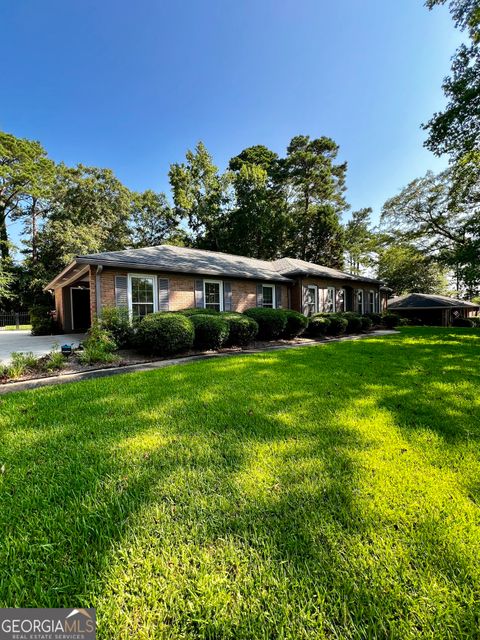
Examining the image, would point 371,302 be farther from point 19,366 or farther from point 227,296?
point 19,366

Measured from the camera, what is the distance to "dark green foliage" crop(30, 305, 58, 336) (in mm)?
14211

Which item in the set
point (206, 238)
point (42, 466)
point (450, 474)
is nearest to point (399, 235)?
point (206, 238)

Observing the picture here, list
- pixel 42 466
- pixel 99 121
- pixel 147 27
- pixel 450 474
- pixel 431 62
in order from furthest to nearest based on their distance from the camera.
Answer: pixel 99 121, pixel 431 62, pixel 147 27, pixel 42 466, pixel 450 474

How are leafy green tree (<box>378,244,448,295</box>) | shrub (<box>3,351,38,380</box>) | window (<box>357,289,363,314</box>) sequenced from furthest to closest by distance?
leafy green tree (<box>378,244,448,295</box>) → window (<box>357,289,363,314</box>) → shrub (<box>3,351,38,380</box>)

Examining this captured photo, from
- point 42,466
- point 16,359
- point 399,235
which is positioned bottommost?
point 42,466

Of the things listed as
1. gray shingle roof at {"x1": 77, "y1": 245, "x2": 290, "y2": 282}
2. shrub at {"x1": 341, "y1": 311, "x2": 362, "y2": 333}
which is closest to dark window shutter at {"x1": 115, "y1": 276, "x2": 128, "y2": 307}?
gray shingle roof at {"x1": 77, "y1": 245, "x2": 290, "y2": 282}

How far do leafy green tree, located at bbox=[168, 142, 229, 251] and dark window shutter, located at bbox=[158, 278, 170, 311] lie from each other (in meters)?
17.7

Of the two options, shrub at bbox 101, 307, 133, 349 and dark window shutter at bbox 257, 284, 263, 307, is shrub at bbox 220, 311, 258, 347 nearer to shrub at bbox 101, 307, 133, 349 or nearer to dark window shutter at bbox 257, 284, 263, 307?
shrub at bbox 101, 307, 133, 349

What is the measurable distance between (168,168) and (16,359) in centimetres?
2689

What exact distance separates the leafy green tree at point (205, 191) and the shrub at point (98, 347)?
21059mm

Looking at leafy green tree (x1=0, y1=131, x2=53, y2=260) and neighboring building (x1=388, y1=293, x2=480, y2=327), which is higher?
leafy green tree (x1=0, y1=131, x2=53, y2=260)

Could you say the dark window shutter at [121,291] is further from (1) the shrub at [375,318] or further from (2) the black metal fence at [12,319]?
(2) the black metal fence at [12,319]

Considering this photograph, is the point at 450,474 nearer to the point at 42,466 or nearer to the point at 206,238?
the point at 42,466

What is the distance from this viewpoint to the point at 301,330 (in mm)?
11430
